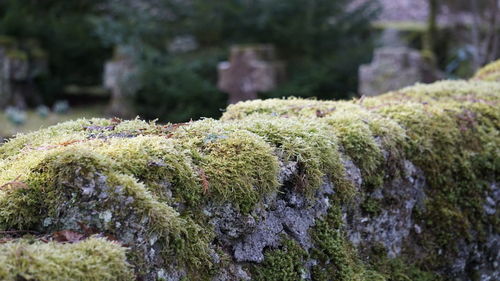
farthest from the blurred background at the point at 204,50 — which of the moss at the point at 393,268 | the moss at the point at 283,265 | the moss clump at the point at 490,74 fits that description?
the moss at the point at 283,265

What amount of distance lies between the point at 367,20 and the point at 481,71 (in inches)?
323

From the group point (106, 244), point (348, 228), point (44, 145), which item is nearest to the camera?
point (106, 244)

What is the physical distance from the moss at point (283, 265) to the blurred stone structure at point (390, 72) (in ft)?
25.6

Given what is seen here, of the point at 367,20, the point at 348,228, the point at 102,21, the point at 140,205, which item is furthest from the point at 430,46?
the point at 140,205

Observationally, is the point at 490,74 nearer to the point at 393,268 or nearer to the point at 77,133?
the point at 393,268

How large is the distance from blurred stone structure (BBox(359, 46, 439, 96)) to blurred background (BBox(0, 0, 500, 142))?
2.76 feet

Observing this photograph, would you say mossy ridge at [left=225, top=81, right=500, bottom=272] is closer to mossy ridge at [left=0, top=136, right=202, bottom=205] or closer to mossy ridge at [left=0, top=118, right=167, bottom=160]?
mossy ridge at [left=0, top=118, right=167, bottom=160]

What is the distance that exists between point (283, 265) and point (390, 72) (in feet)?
27.0

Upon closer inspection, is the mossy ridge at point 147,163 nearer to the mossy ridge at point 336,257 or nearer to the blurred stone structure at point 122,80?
the mossy ridge at point 336,257

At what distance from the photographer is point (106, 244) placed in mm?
1760

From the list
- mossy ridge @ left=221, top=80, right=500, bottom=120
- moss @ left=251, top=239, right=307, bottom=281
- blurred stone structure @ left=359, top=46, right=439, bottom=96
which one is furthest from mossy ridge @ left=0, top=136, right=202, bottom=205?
blurred stone structure @ left=359, top=46, right=439, bottom=96

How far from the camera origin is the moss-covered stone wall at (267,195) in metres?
1.89

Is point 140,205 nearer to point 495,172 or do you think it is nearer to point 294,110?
point 294,110

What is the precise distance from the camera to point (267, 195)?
237cm
